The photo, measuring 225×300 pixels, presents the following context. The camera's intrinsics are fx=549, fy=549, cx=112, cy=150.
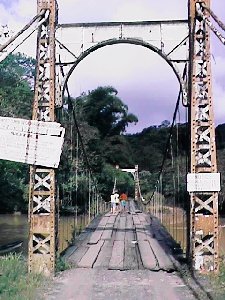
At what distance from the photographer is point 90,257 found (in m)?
8.86

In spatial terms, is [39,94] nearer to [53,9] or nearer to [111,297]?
[53,9]

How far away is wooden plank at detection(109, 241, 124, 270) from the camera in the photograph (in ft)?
26.3

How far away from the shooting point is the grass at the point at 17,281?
6000 mm

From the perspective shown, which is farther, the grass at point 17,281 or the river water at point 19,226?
the river water at point 19,226

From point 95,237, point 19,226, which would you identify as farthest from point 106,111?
point 95,237

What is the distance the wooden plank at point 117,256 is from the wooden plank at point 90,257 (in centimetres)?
28

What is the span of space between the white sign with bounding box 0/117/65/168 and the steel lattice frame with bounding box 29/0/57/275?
30 cm

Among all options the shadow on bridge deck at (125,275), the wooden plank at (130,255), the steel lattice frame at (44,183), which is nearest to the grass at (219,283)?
the shadow on bridge deck at (125,275)

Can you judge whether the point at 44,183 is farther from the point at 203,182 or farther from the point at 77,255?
the point at 203,182

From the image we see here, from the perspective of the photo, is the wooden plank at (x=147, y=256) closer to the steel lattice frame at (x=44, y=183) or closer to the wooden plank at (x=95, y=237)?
the wooden plank at (x=95, y=237)

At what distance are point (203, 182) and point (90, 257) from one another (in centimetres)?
243

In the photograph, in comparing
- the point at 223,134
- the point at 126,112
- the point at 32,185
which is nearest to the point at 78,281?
the point at 32,185

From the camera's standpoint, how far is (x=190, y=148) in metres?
7.84

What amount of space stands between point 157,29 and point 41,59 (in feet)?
6.41
